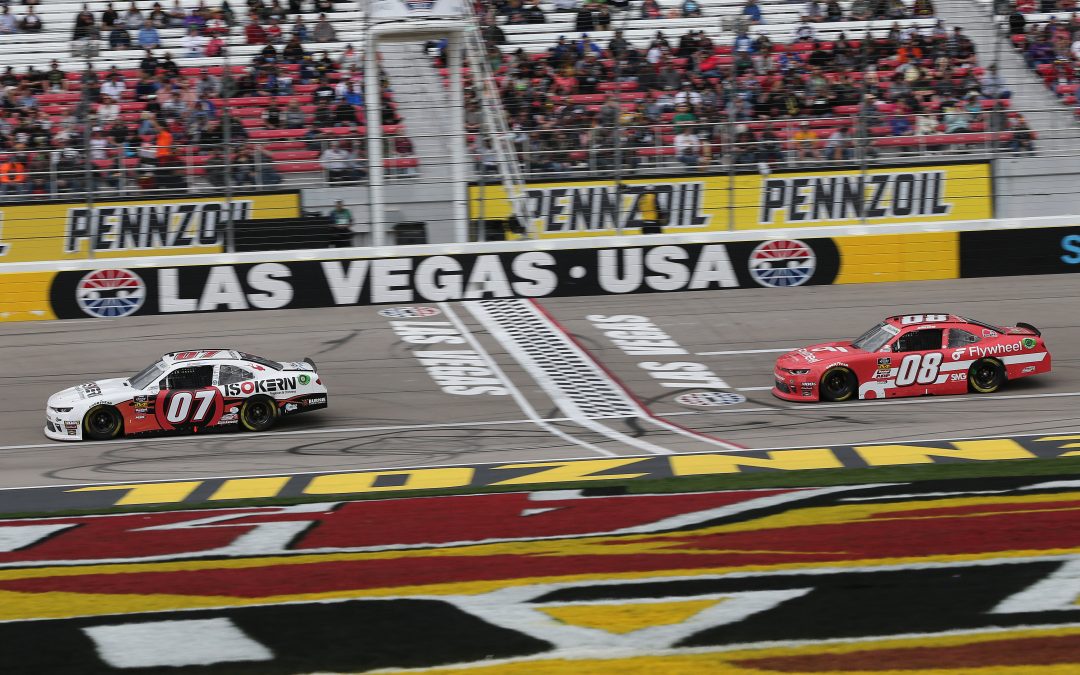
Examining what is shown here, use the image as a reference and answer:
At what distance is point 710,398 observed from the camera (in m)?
15.3

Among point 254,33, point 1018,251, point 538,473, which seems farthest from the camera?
point 254,33

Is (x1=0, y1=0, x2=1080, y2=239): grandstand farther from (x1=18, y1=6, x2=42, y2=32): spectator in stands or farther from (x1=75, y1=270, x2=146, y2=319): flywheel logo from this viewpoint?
(x1=75, y1=270, x2=146, y2=319): flywheel logo

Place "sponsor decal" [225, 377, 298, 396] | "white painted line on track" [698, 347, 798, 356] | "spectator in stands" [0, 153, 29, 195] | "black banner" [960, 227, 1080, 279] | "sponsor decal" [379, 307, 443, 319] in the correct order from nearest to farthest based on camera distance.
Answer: "sponsor decal" [225, 377, 298, 396] → "white painted line on track" [698, 347, 798, 356] → "sponsor decal" [379, 307, 443, 319] → "spectator in stands" [0, 153, 29, 195] → "black banner" [960, 227, 1080, 279]

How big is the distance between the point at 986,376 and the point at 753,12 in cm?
1234

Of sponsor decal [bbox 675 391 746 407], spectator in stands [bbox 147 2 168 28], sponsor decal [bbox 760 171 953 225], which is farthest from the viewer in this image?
spectator in stands [bbox 147 2 168 28]

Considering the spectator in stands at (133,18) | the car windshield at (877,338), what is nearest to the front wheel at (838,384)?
the car windshield at (877,338)

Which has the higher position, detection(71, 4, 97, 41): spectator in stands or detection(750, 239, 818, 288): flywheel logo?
→ detection(71, 4, 97, 41): spectator in stands

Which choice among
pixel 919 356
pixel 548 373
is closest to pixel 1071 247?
pixel 919 356

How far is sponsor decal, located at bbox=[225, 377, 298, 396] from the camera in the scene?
48.1ft

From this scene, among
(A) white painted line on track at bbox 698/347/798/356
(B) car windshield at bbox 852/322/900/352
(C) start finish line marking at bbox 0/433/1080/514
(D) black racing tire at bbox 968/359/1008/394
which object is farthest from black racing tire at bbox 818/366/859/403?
(A) white painted line on track at bbox 698/347/798/356

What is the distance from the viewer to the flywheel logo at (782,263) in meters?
20.6

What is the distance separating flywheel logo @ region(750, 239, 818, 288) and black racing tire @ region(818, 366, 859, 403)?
5947mm

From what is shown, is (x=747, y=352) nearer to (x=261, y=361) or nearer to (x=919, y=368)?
(x=919, y=368)

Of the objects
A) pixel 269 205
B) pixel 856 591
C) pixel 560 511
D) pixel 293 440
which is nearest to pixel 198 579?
pixel 560 511
